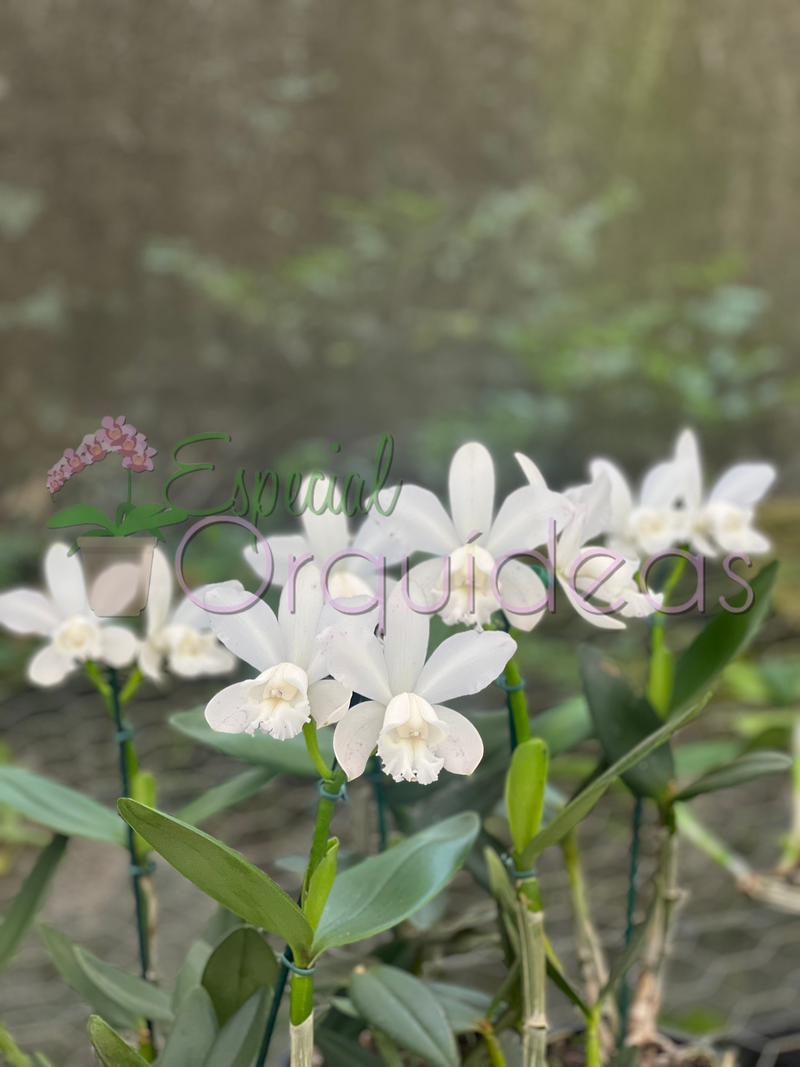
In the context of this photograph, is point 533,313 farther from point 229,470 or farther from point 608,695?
point 608,695

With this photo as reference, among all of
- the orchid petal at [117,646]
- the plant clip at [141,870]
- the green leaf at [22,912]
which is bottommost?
the green leaf at [22,912]

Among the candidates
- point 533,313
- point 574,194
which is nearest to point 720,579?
point 533,313

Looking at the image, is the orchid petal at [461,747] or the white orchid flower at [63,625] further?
the white orchid flower at [63,625]

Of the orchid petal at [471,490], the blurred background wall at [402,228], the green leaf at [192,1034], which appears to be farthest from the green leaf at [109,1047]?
the blurred background wall at [402,228]

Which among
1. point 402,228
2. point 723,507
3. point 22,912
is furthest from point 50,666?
point 402,228

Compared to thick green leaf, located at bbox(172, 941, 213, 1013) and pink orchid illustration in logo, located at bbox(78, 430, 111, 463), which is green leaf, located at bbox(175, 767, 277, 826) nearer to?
thick green leaf, located at bbox(172, 941, 213, 1013)

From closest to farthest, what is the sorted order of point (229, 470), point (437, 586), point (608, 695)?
point (437, 586)
point (608, 695)
point (229, 470)

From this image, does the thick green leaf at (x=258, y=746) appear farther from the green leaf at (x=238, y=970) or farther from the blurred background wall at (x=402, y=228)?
the blurred background wall at (x=402, y=228)
